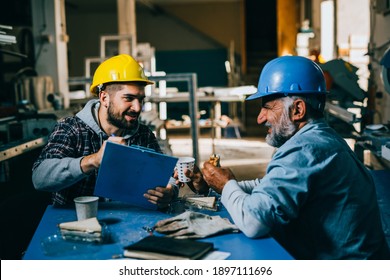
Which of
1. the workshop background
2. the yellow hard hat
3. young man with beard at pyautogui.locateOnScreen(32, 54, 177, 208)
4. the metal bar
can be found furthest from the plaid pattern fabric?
the metal bar

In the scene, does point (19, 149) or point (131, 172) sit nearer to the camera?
point (131, 172)

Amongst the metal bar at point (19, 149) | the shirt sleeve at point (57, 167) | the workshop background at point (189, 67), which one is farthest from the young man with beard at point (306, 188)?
the metal bar at point (19, 149)

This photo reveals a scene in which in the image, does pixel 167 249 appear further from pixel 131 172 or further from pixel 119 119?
pixel 119 119

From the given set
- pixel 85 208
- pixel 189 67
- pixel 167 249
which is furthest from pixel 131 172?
pixel 189 67

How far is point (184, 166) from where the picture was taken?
211cm

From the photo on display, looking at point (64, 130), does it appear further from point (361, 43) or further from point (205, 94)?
point (205, 94)

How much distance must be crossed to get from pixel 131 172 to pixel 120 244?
386 millimetres

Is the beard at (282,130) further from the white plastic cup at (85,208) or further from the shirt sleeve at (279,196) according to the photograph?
the white plastic cup at (85,208)

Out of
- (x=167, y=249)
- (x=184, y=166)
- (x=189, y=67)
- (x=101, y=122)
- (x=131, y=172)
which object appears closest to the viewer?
(x=167, y=249)

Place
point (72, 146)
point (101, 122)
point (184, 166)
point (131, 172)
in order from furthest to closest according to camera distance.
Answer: point (101, 122) → point (72, 146) → point (184, 166) → point (131, 172)

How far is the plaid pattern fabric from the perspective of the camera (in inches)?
92.6

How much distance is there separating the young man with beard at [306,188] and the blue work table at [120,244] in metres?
0.07

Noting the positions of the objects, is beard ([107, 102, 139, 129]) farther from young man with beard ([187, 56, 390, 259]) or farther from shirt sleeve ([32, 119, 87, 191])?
young man with beard ([187, 56, 390, 259])

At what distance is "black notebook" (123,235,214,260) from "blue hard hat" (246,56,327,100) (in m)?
0.67
